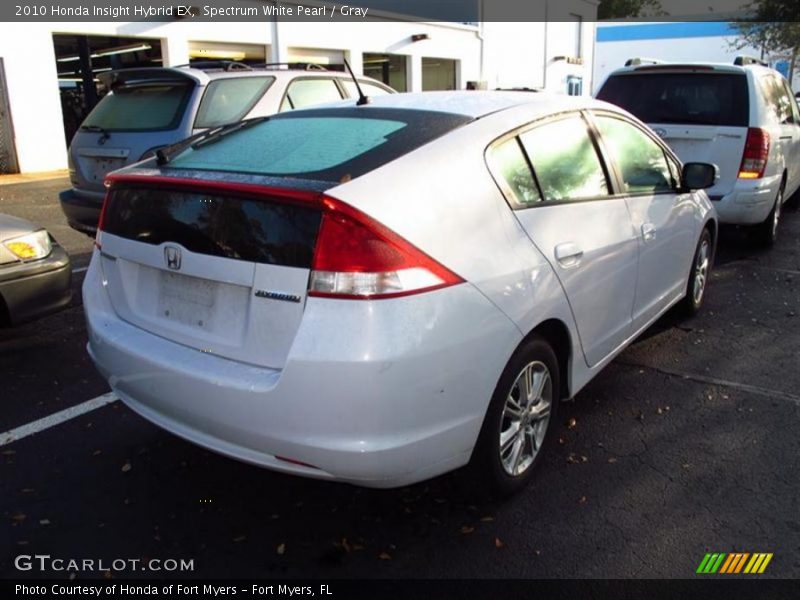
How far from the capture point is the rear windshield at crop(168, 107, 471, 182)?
261 centimetres

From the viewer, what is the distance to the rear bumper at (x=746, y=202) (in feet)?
21.5

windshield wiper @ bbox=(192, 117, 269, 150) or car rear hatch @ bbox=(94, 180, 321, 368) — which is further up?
windshield wiper @ bbox=(192, 117, 269, 150)

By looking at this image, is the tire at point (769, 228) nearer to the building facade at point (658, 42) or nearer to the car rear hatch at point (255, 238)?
the car rear hatch at point (255, 238)

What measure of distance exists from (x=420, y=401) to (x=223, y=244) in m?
0.90

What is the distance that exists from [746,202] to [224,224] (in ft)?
18.6

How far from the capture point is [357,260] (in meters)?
2.31

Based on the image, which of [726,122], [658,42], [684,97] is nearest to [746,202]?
[726,122]

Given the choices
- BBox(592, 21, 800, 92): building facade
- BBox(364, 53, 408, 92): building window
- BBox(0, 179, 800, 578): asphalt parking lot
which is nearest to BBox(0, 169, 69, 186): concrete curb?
BBox(364, 53, 408, 92): building window

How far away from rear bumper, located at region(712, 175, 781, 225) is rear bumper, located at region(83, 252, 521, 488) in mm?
4839

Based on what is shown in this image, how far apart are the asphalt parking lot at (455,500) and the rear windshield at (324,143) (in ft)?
4.42

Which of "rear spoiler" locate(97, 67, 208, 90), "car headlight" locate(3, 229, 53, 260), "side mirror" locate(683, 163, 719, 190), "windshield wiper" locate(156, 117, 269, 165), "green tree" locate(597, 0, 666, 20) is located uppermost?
"green tree" locate(597, 0, 666, 20)

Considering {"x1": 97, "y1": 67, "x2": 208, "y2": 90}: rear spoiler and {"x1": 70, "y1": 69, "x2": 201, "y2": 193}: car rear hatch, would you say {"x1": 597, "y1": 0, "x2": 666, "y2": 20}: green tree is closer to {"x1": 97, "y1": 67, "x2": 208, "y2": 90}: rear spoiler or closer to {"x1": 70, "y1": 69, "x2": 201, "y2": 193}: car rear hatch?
{"x1": 97, "y1": 67, "x2": 208, "y2": 90}: rear spoiler

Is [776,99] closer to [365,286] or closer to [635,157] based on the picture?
[635,157]

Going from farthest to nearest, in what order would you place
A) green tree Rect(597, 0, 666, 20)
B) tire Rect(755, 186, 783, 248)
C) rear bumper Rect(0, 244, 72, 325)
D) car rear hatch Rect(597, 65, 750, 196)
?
green tree Rect(597, 0, 666, 20)
tire Rect(755, 186, 783, 248)
car rear hatch Rect(597, 65, 750, 196)
rear bumper Rect(0, 244, 72, 325)
